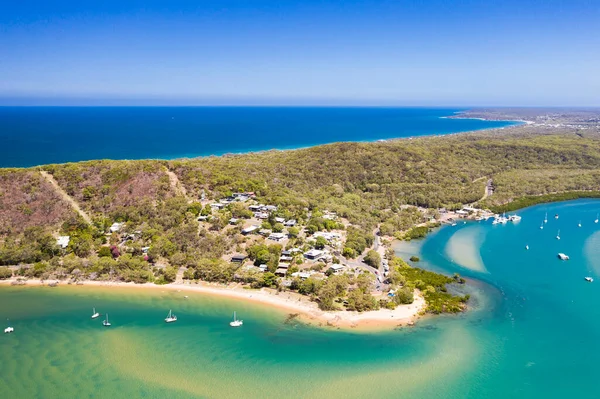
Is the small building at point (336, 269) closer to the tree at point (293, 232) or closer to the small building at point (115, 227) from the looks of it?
the tree at point (293, 232)

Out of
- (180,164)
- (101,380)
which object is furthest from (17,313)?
(180,164)

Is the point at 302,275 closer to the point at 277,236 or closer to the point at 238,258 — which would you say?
the point at 238,258

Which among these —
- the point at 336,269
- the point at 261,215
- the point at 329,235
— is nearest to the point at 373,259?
the point at 336,269

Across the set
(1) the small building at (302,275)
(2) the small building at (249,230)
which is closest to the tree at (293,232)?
(2) the small building at (249,230)

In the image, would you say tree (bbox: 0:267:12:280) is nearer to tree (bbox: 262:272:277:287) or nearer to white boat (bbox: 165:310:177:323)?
white boat (bbox: 165:310:177:323)

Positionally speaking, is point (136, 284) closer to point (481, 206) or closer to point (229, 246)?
point (229, 246)
